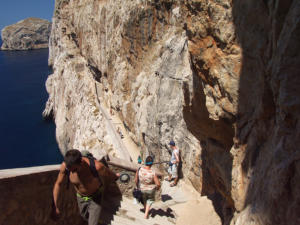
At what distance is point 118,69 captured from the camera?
18766mm

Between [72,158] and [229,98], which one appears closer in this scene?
[72,158]

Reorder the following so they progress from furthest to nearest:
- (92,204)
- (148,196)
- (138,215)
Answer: (138,215)
(148,196)
(92,204)

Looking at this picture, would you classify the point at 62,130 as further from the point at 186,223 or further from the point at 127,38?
the point at 186,223

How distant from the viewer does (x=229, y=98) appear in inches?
177

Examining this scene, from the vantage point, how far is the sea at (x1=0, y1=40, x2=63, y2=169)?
1046 inches

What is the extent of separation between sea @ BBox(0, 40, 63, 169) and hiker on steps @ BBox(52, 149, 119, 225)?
76.1 ft

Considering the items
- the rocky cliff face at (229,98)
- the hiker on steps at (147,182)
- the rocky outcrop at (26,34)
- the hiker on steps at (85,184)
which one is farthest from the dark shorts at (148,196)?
the rocky outcrop at (26,34)

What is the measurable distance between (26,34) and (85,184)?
360ft

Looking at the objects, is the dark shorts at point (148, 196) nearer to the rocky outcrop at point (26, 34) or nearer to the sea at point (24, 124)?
the sea at point (24, 124)

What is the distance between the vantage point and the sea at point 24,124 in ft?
87.2

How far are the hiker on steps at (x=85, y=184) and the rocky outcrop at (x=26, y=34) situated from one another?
107 meters

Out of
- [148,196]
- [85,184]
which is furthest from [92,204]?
[148,196]

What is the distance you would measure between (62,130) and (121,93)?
13.0 meters

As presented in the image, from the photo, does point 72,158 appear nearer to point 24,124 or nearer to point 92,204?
point 92,204
